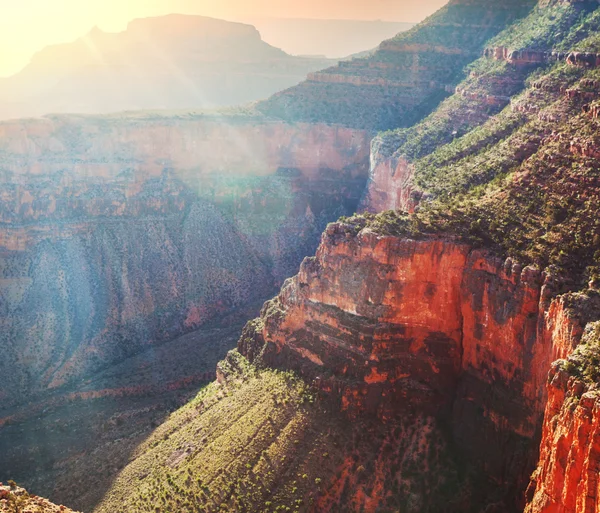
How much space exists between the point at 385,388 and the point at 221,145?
55.4 m

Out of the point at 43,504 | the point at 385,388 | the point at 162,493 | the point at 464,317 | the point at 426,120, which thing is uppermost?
the point at 426,120

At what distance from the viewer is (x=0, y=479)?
171ft

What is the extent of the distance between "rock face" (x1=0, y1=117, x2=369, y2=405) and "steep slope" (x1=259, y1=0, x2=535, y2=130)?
13.4 ft

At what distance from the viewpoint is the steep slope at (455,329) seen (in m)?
34.6

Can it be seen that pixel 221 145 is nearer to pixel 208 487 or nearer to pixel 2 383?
pixel 2 383

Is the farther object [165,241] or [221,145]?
[221,145]

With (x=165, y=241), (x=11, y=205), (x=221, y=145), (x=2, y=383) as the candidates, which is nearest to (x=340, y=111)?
(x=221, y=145)

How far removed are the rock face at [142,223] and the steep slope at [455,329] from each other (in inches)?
1055

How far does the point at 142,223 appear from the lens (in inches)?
3246

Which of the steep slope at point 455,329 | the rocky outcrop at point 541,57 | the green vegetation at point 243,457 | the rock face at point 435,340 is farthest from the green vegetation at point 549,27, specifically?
the green vegetation at point 243,457

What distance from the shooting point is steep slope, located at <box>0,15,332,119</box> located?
140000 mm

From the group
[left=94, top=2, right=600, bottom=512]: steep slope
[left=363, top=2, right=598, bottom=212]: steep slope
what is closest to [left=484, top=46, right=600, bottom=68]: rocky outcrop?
[left=363, top=2, right=598, bottom=212]: steep slope

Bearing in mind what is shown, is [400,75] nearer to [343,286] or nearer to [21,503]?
[343,286]

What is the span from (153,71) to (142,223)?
2673 inches
